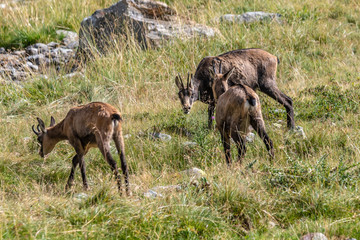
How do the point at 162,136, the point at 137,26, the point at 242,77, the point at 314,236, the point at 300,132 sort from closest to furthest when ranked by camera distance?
the point at 314,236 → the point at 300,132 → the point at 162,136 → the point at 242,77 → the point at 137,26

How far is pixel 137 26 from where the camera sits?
12.3 m

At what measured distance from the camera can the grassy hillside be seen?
15.7ft

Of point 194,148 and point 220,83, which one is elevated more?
point 220,83

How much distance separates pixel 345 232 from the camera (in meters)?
4.66

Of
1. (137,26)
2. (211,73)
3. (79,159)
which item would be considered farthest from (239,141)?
(137,26)

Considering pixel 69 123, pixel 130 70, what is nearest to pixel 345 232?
pixel 69 123

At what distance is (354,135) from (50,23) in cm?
996

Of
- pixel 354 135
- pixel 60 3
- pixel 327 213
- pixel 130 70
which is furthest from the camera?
pixel 60 3

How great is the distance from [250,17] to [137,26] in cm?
312

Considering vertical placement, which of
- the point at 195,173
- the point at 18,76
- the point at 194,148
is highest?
the point at 195,173

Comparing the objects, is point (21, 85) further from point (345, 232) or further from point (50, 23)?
point (345, 232)

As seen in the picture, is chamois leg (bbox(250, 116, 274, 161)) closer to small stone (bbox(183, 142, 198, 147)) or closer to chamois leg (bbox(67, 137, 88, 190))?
small stone (bbox(183, 142, 198, 147))

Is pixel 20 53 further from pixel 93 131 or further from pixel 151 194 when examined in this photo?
pixel 151 194

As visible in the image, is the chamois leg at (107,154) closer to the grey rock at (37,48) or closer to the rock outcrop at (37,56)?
the rock outcrop at (37,56)
